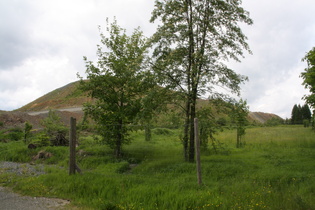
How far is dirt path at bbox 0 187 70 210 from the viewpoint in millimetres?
5637

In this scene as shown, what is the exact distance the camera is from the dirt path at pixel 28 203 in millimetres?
5637

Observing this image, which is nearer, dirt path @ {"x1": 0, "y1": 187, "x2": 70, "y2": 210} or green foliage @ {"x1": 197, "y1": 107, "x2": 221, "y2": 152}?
dirt path @ {"x1": 0, "y1": 187, "x2": 70, "y2": 210}

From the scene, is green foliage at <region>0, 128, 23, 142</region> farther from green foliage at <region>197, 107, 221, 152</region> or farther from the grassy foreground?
green foliage at <region>197, 107, 221, 152</region>

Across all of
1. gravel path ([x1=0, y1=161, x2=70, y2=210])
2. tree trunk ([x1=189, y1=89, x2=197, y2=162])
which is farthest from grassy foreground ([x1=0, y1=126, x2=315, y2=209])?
tree trunk ([x1=189, y1=89, x2=197, y2=162])

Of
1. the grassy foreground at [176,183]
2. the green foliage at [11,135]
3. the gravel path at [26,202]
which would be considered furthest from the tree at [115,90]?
the green foliage at [11,135]

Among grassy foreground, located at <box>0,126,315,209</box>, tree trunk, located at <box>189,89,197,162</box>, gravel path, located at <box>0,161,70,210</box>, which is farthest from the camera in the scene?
tree trunk, located at <box>189,89,197,162</box>

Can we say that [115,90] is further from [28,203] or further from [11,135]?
[11,135]

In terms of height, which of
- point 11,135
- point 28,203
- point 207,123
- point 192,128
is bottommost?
point 28,203

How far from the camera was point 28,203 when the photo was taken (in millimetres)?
5895

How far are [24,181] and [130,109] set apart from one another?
5866 mm

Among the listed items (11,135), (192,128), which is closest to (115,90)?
(192,128)

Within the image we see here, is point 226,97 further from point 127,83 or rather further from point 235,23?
point 127,83

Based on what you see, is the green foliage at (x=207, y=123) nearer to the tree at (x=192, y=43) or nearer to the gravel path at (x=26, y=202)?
the tree at (x=192, y=43)

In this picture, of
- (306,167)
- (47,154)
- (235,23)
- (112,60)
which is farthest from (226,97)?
(47,154)
